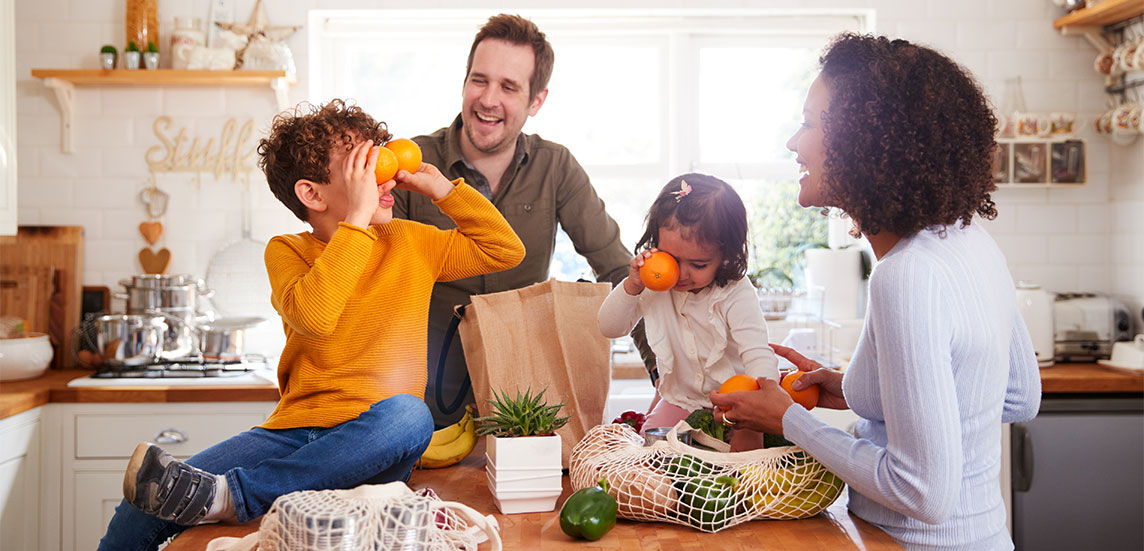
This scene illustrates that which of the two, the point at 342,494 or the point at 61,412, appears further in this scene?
the point at 61,412

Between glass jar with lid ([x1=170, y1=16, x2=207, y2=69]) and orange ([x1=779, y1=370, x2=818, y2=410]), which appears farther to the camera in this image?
glass jar with lid ([x1=170, y1=16, x2=207, y2=69])

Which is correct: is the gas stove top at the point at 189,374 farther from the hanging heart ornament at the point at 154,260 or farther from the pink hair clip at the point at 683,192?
the pink hair clip at the point at 683,192

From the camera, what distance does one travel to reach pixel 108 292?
348cm

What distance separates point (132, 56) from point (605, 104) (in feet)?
5.90

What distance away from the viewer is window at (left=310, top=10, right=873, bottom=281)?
3.65 m

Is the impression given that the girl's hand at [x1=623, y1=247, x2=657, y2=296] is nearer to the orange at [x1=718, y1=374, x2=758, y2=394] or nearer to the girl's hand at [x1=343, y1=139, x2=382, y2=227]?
the orange at [x1=718, y1=374, x2=758, y2=394]

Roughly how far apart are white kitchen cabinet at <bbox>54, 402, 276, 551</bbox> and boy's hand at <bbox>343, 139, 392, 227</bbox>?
1.64 m

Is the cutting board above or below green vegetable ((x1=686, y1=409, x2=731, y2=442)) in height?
above

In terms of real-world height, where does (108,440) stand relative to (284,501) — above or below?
below

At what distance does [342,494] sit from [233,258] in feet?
8.72

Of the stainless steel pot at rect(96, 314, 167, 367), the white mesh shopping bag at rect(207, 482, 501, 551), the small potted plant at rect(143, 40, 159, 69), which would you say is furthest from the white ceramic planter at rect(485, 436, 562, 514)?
the small potted plant at rect(143, 40, 159, 69)

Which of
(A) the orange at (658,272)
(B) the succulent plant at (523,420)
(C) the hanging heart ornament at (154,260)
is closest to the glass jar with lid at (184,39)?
(C) the hanging heart ornament at (154,260)

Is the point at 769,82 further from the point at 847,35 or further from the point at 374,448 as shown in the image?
the point at 374,448

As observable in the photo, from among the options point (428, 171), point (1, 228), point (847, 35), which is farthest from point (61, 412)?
point (847, 35)
